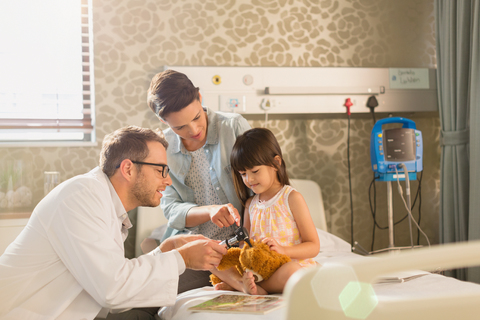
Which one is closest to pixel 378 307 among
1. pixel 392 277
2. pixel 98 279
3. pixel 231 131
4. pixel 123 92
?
pixel 98 279

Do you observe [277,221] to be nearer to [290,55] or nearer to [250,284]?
[250,284]

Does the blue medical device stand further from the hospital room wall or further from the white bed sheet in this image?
the white bed sheet

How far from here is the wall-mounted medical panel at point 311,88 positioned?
2.83m

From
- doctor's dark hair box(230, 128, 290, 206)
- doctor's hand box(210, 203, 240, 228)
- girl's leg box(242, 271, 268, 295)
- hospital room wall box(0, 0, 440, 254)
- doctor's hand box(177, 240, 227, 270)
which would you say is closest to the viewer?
doctor's hand box(177, 240, 227, 270)

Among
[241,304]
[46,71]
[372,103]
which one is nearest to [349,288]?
[241,304]

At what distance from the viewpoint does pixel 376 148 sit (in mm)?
2574

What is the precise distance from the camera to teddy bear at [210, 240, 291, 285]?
4.74ft

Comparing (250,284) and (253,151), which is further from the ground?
(253,151)

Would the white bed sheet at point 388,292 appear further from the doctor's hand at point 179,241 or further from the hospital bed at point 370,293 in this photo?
the hospital bed at point 370,293

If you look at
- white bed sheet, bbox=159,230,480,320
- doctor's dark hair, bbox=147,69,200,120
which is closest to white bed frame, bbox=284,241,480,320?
white bed sheet, bbox=159,230,480,320

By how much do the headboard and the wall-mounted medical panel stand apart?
56 centimetres

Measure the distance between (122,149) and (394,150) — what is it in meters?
1.78

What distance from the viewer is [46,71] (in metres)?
2.87

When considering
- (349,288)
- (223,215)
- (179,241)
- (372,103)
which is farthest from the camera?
(372,103)
